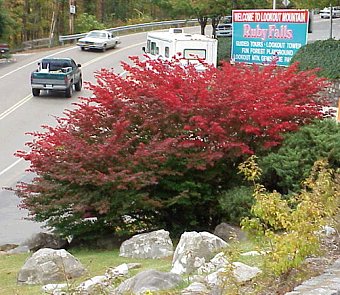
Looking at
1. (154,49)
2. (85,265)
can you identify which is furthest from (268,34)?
(85,265)

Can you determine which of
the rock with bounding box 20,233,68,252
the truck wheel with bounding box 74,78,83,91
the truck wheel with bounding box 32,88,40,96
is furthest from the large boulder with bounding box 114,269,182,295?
the truck wheel with bounding box 74,78,83,91

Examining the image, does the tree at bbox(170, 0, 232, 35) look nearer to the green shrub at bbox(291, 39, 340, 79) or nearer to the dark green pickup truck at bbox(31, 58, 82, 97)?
the dark green pickup truck at bbox(31, 58, 82, 97)

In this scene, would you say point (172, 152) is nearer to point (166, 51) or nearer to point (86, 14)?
point (166, 51)

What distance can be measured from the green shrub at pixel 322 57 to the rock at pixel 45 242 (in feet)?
49.2

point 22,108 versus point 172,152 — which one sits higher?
point 172,152

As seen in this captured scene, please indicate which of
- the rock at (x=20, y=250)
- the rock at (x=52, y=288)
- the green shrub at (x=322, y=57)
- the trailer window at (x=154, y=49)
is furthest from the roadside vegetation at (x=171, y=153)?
the trailer window at (x=154, y=49)

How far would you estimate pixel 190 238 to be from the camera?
32.4 feet

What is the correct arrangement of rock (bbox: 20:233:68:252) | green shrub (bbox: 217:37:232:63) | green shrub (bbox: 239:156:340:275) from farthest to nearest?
green shrub (bbox: 217:37:232:63) → rock (bbox: 20:233:68:252) → green shrub (bbox: 239:156:340:275)

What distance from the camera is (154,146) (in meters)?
12.5

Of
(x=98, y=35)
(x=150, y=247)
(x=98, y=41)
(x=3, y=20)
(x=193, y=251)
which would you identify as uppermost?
(x=193, y=251)

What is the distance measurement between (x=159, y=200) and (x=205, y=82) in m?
2.24

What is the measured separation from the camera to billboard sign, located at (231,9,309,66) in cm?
2872

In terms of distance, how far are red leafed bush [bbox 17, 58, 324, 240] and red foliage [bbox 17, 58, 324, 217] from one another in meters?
0.02

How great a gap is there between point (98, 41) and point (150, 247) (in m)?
39.7
